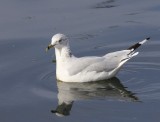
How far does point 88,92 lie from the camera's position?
10117mm

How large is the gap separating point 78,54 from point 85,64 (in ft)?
3.99

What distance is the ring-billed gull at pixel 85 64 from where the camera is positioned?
10.6 metres

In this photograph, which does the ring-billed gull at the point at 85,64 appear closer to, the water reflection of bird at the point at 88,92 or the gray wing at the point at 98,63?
the gray wing at the point at 98,63

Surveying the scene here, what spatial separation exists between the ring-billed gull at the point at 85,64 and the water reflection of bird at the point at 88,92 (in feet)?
0.38

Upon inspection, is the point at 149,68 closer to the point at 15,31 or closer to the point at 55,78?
the point at 55,78

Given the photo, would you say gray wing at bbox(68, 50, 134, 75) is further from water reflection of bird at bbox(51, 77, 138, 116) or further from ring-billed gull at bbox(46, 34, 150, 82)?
water reflection of bird at bbox(51, 77, 138, 116)

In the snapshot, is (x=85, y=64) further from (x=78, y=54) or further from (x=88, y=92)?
(x=78, y=54)

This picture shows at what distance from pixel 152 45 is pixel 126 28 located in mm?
1343

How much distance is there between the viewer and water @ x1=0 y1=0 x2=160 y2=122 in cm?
931

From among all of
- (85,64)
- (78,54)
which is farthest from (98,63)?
(78,54)

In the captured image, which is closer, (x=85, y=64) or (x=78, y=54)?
(x=85, y=64)

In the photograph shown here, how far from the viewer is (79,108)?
9.35 metres

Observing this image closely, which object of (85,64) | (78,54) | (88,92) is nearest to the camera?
(88,92)

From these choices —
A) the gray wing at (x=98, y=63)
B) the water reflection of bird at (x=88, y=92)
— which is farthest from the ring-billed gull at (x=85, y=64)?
the water reflection of bird at (x=88, y=92)
